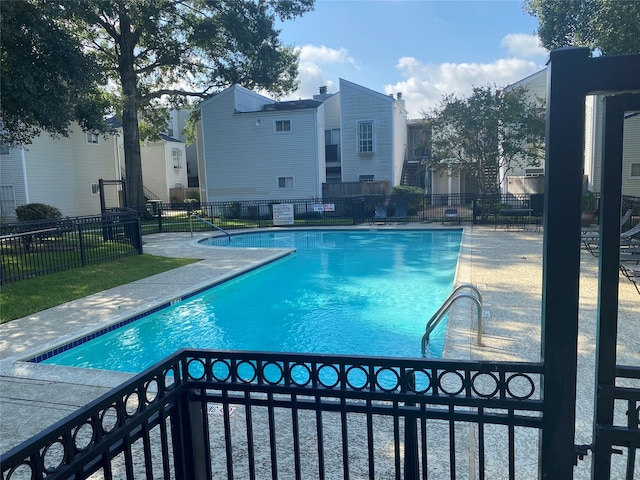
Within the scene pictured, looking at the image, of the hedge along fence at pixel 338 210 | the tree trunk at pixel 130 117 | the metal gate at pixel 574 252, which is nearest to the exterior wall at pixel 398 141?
the hedge along fence at pixel 338 210

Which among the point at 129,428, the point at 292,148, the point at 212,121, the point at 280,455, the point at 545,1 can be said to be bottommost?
the point at 280,455

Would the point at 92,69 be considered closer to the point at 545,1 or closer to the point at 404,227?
the point at 404,227

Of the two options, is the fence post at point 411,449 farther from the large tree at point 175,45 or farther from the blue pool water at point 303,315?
the large tree at point 175,45

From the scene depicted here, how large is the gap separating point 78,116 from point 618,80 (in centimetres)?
1758

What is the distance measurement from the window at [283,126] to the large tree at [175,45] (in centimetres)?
279

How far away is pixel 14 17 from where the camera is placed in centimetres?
1030

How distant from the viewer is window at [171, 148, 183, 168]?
111 feet

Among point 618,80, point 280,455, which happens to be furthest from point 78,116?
point 618,80

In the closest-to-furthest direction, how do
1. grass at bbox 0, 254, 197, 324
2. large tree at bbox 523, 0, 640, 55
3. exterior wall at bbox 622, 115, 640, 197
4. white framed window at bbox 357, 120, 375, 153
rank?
grass at bbox 0, 254, 197, 324, large tree at bbox 523, 0, 640, 55, exterior wall at bbox 622, 115, 640, 197, white framed window at bbox 357, 120, 375, 153

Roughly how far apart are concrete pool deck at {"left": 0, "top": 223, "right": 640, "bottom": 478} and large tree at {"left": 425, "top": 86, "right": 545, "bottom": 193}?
10.00 meters

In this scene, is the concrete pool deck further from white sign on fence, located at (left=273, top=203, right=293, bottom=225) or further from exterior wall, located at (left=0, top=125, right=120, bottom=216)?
exterior wall, located at (left=0, top=125, right=120, bottom=216)

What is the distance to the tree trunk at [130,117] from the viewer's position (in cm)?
2289

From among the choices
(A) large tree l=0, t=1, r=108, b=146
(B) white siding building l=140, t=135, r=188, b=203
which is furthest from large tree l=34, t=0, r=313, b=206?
(A) large tree l=0, t=1, r=108, b=146

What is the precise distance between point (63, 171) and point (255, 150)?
32.3ft
